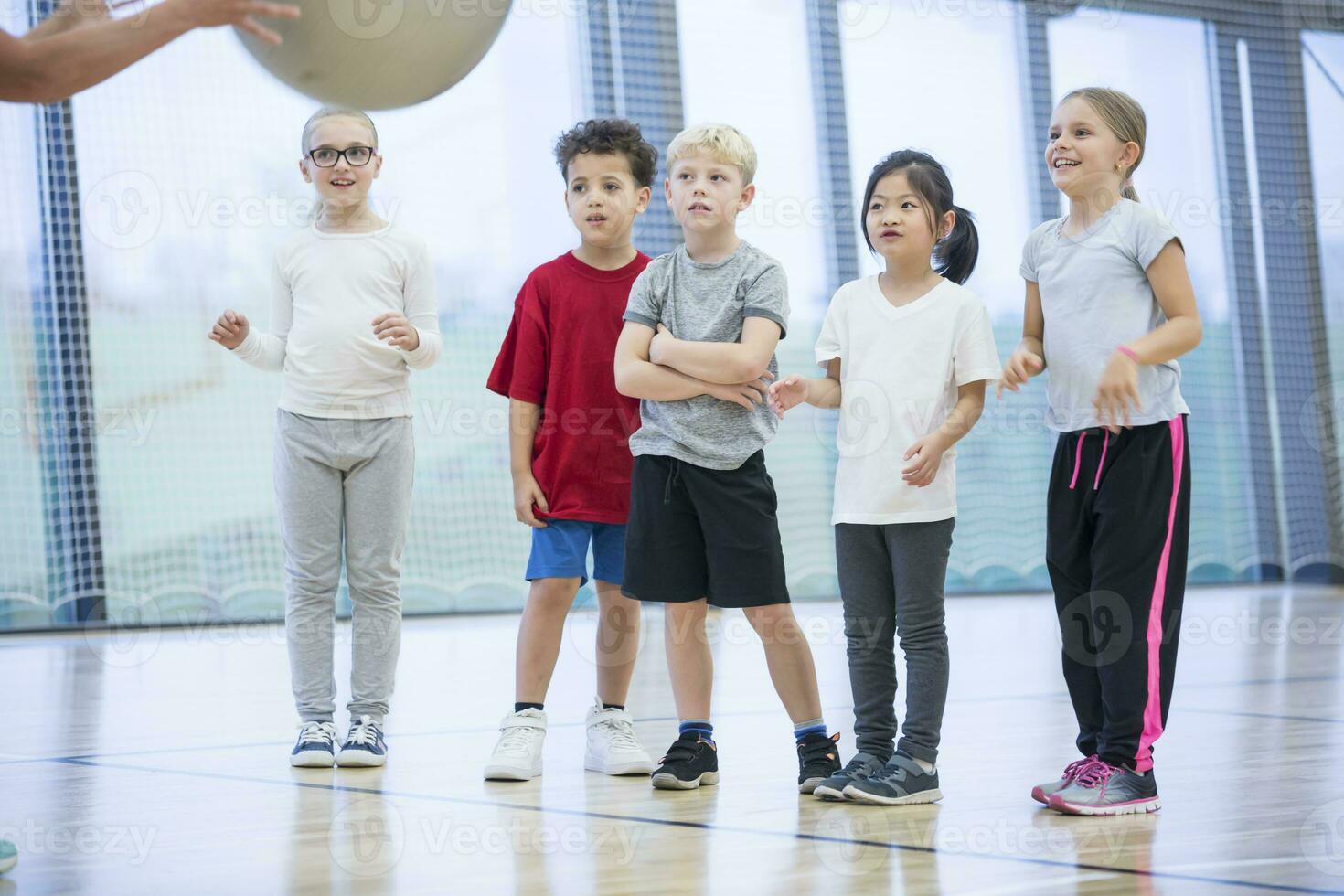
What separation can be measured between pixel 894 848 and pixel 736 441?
503mm

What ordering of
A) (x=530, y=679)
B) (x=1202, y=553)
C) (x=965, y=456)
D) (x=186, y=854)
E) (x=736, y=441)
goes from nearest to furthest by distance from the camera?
(x=186, y=854), (x=736, y=441), (x=530, y=679), (x=965, y=456), (x=1202, y=553)

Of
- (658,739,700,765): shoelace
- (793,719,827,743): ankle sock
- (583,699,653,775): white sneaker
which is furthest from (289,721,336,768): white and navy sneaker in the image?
(793,719,827,743): ankle sock

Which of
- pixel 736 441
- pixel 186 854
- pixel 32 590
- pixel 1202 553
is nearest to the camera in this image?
pixel 186 854

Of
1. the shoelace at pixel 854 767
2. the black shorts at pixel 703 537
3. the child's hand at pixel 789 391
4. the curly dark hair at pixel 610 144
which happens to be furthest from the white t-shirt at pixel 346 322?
the shoelace at pixel 854 767

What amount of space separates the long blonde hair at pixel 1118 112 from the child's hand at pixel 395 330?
76 centimetres

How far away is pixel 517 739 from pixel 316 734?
10.4 inches

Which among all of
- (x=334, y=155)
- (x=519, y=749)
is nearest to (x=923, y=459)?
(x=519, y=749)

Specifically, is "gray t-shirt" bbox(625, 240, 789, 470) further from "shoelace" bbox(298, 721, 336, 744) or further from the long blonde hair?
"shoelace" bbox(298, 721, 336, 744)

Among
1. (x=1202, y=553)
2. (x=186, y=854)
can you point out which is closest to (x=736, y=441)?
(x=186, y=854)

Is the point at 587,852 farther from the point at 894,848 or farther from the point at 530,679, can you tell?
the point at 530,679

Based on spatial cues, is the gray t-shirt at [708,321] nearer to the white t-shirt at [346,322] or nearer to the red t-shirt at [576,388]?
the red t-shirt at [576,388]

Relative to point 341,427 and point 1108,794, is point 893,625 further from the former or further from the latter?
point 341,427

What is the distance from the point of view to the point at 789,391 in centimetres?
140

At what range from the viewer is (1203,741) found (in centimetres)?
170
